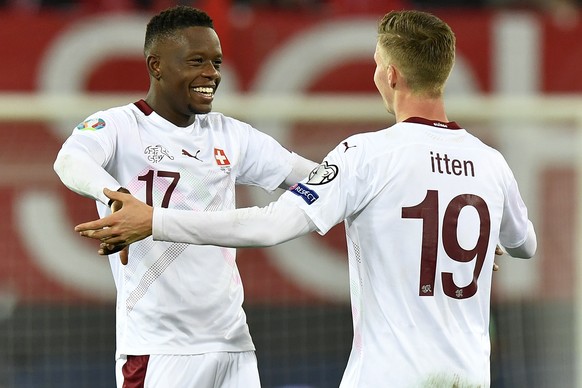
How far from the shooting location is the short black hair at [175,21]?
384cm

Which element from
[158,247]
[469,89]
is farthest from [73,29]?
[158,247]

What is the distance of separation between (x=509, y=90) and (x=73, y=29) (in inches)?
123

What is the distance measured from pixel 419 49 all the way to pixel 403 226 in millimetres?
518

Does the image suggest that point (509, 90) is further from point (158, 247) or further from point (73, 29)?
point (158, 247)

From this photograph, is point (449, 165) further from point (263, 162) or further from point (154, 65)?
point (154, 65)

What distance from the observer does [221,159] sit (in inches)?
151

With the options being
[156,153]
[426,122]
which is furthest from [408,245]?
[156,153]

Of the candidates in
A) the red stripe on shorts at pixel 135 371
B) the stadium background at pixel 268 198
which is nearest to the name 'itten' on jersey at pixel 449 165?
the red stripe on shorts at pixel 135 371

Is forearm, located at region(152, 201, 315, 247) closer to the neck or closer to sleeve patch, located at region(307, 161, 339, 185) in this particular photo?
sleeve patch, located at region(307, 161, 339, 185)

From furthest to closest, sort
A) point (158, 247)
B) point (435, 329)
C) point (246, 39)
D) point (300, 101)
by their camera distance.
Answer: point (246, 39)
point (300, 101)
point (158, 247)
point (435, 329)

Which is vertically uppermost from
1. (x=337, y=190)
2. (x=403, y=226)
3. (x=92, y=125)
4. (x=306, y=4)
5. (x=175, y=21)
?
(x=306, y=4)

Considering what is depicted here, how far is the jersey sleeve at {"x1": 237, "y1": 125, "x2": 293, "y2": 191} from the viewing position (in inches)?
156

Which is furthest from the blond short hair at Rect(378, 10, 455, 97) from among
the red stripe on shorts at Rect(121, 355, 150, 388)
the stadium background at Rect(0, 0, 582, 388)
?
the stadium background at Rect(0, 0, 582, 388)

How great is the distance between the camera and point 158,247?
12.2 feet
